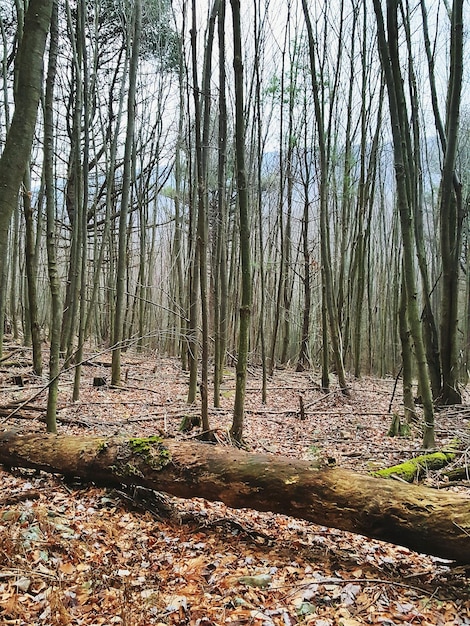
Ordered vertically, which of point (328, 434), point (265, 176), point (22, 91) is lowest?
point (328, 434)

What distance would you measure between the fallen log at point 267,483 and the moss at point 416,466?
41.7 inches

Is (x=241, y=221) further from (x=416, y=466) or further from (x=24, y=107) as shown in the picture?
(x=416, y=466)

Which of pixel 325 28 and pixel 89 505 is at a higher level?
pixel 325 28

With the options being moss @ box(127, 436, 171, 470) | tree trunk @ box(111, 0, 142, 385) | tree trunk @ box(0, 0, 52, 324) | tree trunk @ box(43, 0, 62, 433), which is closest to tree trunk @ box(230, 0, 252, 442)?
moss @ box(127, 436, 171, 470)

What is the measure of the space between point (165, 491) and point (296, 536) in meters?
0.87

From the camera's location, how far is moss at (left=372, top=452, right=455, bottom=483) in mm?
3395

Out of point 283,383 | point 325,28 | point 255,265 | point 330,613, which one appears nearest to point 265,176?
point 255,265

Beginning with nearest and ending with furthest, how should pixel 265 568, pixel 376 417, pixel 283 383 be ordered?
pixel 265 568
pixel 376 417
pixel 283 383

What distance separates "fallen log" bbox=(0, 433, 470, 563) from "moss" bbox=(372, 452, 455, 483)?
3.47 ft

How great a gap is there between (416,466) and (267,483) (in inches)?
66.5

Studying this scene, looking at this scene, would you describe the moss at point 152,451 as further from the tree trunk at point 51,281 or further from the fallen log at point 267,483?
the tree trunk at point 51,281

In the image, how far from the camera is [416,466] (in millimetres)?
3555

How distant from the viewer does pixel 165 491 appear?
283 centimetres

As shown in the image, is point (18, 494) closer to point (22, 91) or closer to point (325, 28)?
point (22, 91)
